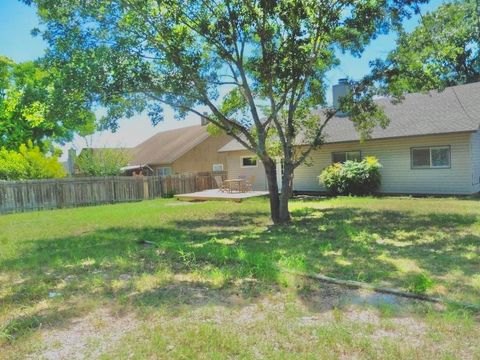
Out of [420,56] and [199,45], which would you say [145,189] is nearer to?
[199,45]

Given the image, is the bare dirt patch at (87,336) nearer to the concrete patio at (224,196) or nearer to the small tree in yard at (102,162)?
the concrete patio at (224,196)

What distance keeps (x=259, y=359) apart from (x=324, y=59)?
399 inches

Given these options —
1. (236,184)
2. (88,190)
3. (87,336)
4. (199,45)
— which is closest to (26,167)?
(88,190)

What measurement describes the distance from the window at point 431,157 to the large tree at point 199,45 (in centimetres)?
620

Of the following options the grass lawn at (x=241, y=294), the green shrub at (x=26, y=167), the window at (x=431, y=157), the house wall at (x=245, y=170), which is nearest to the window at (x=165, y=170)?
the house wall at (x=245, y=170)

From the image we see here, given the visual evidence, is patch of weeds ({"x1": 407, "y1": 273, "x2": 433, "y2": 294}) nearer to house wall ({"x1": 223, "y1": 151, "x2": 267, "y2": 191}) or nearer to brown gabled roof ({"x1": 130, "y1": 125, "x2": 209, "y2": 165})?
house wall ({"x1": 223, "y1": 151, "x2": 267, "y2": 191})

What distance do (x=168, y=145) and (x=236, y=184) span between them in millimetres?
13866

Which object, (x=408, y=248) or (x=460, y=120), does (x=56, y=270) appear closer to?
(x=408, y=248)

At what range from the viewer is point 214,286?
503 centimetres

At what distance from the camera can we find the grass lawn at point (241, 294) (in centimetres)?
332

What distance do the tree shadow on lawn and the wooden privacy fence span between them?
9574mm

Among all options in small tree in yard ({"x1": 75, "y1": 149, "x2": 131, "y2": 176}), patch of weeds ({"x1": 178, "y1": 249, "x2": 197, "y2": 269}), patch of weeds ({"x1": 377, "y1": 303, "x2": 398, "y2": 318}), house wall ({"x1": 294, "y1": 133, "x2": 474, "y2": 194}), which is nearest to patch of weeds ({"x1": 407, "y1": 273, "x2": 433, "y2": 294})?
patch of weeds ({"x1": 377, "y1": 303, "x2": 398, "y2": 318})

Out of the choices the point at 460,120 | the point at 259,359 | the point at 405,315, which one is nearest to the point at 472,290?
the point at 405,315

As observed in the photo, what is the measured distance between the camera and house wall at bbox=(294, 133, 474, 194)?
15633 millimetres
